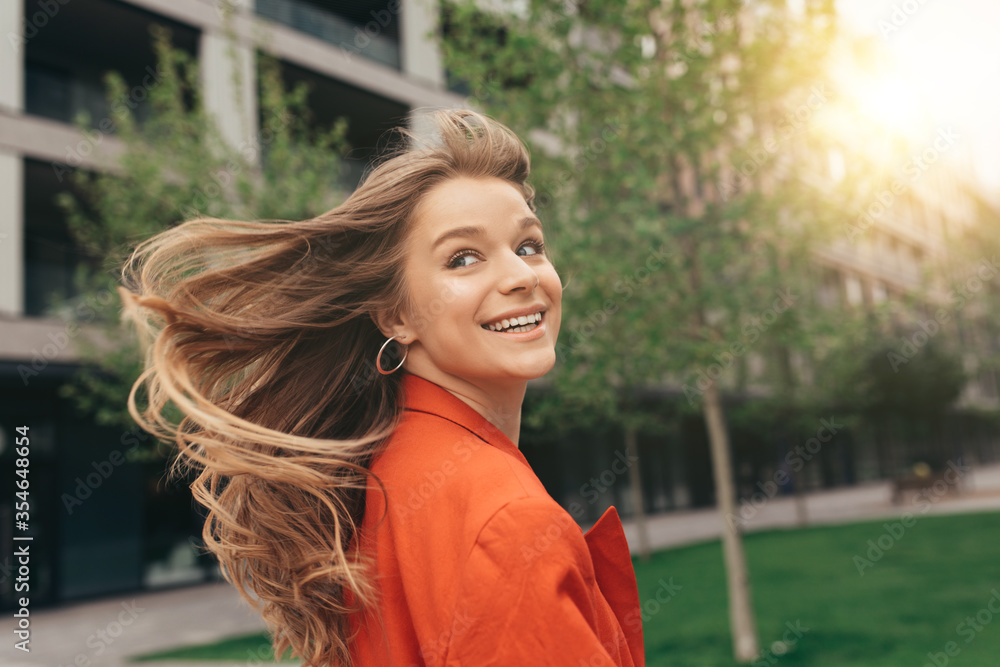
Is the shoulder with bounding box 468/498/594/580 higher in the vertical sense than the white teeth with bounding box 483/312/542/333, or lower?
lower

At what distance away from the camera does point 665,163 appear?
7.16 m

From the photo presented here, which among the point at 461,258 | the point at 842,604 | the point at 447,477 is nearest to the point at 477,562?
the point at 447,477

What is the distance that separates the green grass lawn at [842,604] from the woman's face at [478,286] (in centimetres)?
618

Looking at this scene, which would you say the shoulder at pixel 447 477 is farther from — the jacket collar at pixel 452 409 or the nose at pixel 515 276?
the nose at pixel 515 276

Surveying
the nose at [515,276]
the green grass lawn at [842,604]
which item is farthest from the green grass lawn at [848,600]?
→ the nose at [515,276]

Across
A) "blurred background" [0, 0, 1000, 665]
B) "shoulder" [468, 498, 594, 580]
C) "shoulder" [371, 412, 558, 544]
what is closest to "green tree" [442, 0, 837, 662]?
"blurred background" [0, 0, 1000, 665]

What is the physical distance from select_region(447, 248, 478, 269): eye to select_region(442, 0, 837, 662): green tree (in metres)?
4.91

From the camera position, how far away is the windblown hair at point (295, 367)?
144 centimetres

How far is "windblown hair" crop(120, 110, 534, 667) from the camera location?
4.73 ft

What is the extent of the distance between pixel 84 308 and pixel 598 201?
821 centimetres

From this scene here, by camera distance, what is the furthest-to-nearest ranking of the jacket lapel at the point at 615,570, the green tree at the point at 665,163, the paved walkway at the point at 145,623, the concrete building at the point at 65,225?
the concrete building at the point at 65,225
the paved walkway at the point at 145,623
the green tree at the point at 665,163
the jacket lapel at the point at 615,570

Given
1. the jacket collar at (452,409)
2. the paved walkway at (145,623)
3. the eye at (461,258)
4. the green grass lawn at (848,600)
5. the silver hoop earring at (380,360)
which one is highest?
the eye at (461,258)

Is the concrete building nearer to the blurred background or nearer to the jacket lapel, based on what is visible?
the blurred background

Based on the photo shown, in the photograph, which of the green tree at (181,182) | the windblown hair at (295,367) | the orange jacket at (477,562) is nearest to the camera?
the orange jacket at (477,562)
